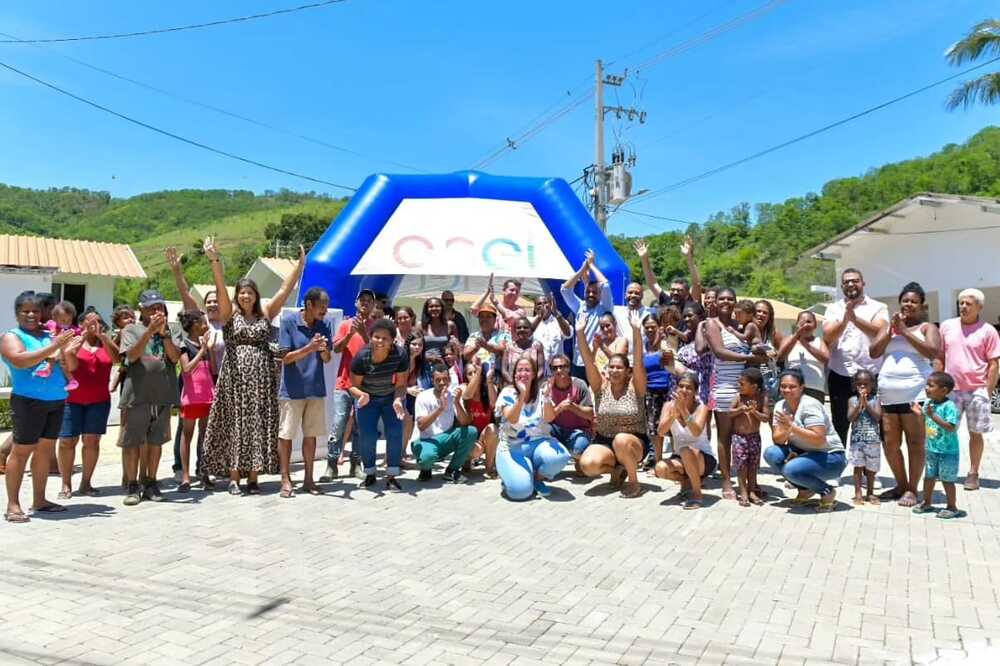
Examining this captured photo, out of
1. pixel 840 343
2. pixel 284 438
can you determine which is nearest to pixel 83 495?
pixel 284 438

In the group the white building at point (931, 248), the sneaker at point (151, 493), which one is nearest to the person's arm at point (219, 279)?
the sneaker at point (151, 493)

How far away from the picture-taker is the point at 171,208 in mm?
92062

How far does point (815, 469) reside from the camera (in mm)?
5680

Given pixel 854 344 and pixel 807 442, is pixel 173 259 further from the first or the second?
pixel 854 344

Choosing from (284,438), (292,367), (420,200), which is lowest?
(284,438)

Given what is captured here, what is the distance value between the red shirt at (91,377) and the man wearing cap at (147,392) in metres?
0.31

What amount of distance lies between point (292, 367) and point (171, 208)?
95839mm

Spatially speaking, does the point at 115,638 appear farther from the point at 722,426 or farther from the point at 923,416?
the point at 923,416

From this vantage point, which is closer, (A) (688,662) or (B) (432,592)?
(A) (688,662)

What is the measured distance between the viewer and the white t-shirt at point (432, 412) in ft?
22.3

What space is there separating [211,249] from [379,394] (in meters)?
1.89

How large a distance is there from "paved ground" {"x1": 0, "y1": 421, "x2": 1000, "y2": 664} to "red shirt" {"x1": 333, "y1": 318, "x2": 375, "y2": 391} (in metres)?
1.25

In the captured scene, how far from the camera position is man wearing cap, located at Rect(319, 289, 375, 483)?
23.0 feet

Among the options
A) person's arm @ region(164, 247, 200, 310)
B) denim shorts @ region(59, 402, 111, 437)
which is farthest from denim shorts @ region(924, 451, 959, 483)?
denim shorts @ region(59, 402, 111, 437)
